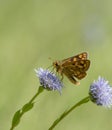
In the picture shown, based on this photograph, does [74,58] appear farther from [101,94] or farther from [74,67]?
[101,94]

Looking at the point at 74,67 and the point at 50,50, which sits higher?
the point at 74,67

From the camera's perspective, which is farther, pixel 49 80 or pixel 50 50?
pixel 50 50

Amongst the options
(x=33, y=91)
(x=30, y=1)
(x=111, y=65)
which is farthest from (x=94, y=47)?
(x=33, y=91)

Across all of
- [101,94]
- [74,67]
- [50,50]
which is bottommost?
[50,50]

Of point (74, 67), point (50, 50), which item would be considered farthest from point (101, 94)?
point (50, 50)

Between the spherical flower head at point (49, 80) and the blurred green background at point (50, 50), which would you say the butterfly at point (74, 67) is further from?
the blurred green background at point (50, 50)

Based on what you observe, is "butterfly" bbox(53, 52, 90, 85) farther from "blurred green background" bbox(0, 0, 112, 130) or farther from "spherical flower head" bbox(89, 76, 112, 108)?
"blurred green background" bbox(0, 0, 112, 130)

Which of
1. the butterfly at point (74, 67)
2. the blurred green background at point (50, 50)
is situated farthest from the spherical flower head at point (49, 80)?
the blurred green background at point (50, 50)
